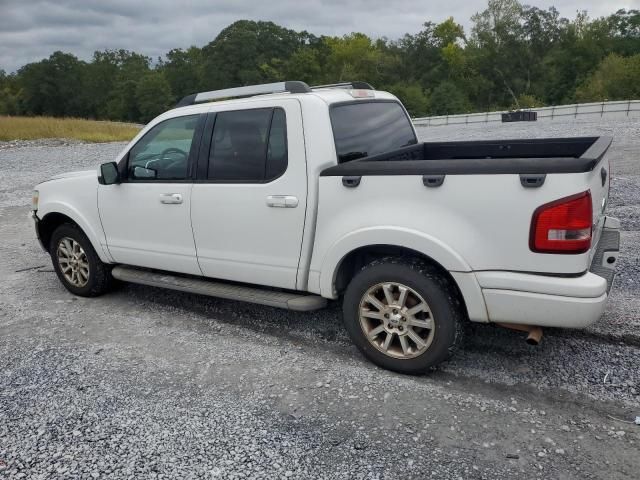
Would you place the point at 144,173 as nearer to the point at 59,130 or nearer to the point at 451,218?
the point at 451,218

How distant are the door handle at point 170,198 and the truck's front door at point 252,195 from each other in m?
0.18

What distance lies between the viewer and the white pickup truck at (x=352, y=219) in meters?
3.15

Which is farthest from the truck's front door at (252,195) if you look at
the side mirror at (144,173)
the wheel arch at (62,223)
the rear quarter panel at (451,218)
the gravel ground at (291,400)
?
the wheel arch at (62,223)

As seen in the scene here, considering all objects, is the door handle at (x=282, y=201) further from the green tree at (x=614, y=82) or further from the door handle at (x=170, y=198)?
the green tree at (x=614, y=82)

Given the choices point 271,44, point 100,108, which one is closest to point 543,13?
point 271,44

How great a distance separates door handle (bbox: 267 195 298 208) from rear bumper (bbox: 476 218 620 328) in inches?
53.4

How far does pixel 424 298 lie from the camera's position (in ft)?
11.5

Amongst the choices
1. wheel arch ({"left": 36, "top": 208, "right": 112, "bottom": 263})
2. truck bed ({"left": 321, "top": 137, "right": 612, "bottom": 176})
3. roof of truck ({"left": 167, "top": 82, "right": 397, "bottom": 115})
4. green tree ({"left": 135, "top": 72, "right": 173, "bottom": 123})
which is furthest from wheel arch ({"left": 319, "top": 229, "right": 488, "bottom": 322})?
green tree ({"left": 135, "top": 72, "right": 173, "bottom": 123})

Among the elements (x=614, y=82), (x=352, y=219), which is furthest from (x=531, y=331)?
(x=614, y=82)

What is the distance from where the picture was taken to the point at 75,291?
563cm

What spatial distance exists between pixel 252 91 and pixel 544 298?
2710 millimetres

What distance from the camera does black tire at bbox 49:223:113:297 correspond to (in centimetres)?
541

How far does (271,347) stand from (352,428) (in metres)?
1.27

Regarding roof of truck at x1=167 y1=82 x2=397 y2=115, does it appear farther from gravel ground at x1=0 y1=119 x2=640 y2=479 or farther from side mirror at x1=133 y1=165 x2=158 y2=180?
gravel ground at x1=0 y1=119 x2=640 y2=479
